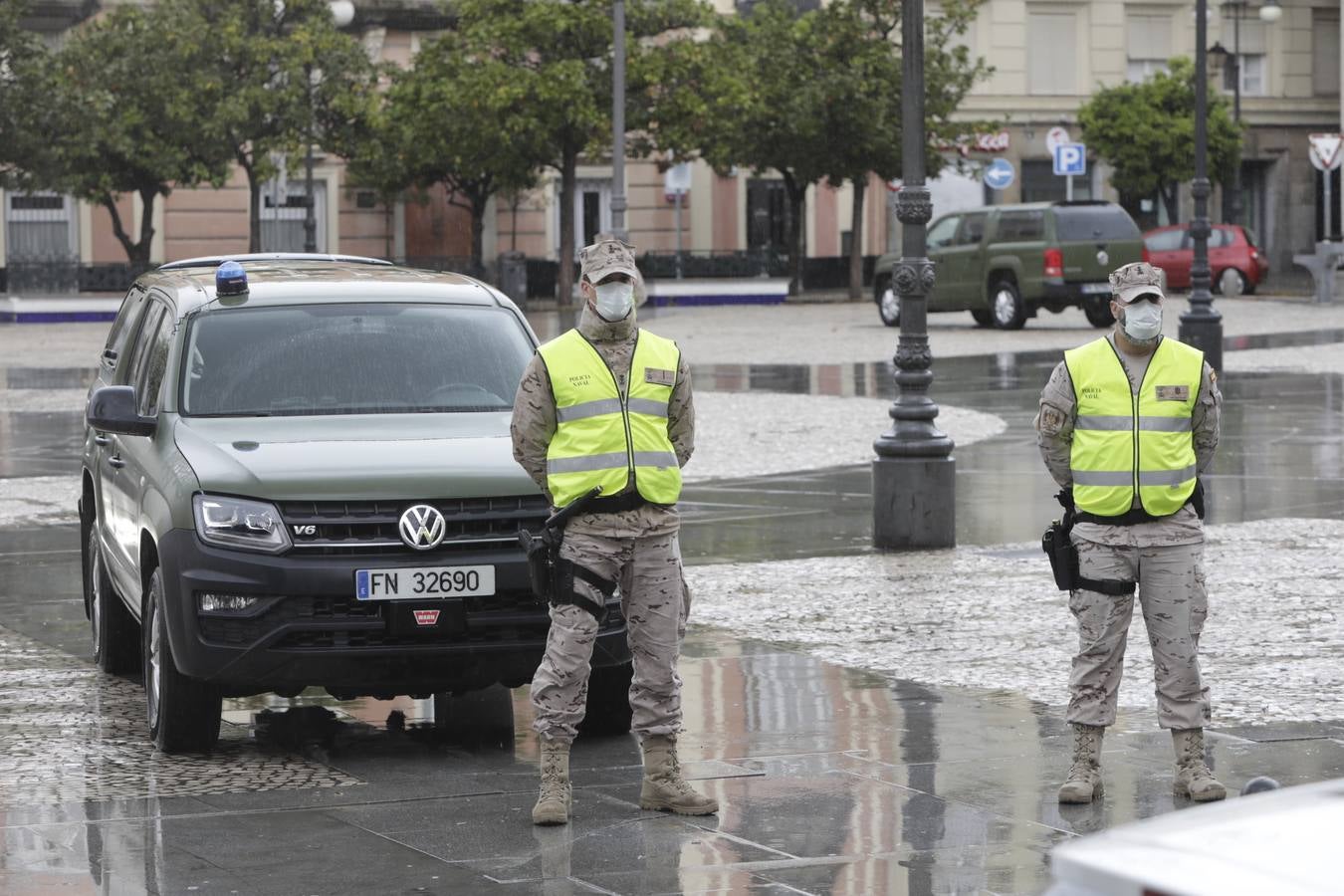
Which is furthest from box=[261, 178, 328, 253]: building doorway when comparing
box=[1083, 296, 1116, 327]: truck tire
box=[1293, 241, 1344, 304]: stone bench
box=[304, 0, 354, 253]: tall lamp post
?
box=[1293, 241, 1344, 304]: stone bench

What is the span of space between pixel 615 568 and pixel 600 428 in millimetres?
420

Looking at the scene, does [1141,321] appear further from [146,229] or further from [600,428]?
[146,229]

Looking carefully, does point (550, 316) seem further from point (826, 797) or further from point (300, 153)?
point (826, 797)

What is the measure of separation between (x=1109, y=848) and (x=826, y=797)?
4124 mm

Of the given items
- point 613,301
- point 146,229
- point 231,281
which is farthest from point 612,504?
point 146,229

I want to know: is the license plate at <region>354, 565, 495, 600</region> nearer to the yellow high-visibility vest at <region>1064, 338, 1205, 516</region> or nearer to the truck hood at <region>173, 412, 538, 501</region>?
the truck hood at <region>173, 412, 538, 501</region>

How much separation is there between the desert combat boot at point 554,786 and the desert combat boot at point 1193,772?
5.92ft

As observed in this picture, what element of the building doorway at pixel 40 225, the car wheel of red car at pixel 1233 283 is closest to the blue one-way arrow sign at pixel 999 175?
the car wheel of red car at pixel 1233 283

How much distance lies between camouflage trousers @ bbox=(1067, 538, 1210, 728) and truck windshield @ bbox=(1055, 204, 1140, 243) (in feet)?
91.8

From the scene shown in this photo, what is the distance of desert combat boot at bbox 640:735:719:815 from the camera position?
682 cm

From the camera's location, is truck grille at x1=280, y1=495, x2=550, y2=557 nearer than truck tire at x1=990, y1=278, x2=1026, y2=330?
Yes

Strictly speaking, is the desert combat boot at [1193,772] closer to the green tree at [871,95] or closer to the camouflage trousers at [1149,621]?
the camouflage trousers at [1149,621]

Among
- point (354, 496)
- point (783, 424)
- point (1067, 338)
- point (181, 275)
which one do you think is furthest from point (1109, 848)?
point (1067, 338)

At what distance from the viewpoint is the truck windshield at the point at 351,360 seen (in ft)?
28.0
